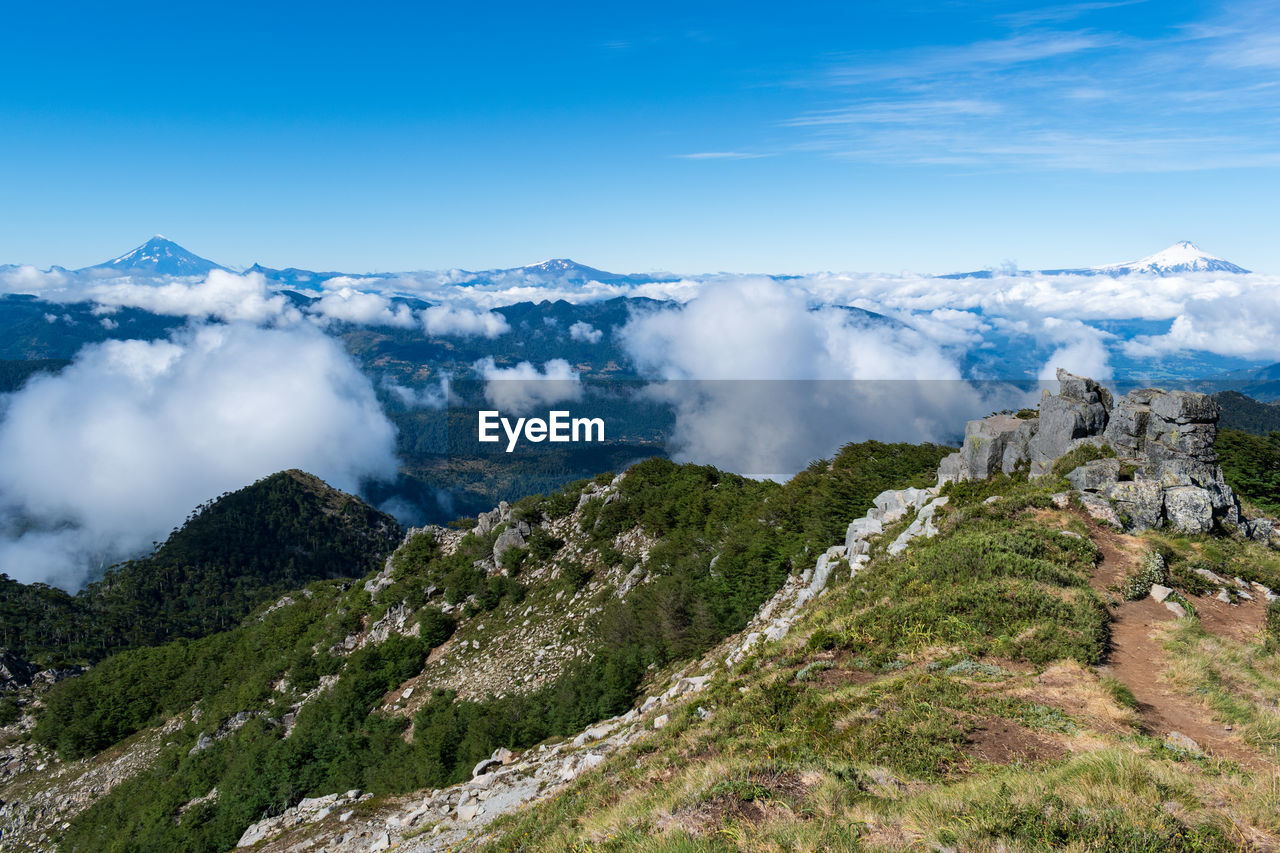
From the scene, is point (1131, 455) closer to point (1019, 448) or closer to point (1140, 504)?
point (1140, 504)

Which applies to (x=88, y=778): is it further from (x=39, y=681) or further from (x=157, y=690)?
(x=39, y=681)

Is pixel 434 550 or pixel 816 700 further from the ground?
pixel 816 700

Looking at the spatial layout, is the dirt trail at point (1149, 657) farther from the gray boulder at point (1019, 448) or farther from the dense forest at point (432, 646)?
the dense forest at point (432, 646)

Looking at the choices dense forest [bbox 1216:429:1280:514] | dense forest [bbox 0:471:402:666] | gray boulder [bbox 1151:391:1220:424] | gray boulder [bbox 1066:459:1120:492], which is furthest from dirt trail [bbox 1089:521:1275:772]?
dense forest [bbox 0:471:402:666]

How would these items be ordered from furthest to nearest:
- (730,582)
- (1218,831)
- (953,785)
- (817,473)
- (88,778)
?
(88,778) < (817,473) < (730,582) < (953,785) < (1218,831)

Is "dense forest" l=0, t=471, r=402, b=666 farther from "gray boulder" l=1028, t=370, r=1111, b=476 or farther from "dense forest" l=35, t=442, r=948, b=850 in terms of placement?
"gray boulder" l=1028, t=370, r=1111, b=476

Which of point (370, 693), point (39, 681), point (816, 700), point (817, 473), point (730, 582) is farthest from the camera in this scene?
point (39, 681)

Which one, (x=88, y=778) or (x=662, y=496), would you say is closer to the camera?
(x=662, y=496)

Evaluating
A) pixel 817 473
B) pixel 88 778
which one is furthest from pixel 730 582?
pixel 88 778
